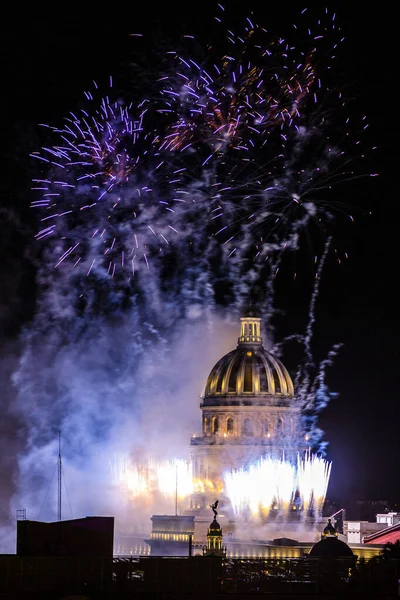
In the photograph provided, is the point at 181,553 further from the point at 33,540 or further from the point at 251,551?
the point at 33,540

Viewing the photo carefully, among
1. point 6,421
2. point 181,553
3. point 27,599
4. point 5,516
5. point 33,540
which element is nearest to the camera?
point 27,599

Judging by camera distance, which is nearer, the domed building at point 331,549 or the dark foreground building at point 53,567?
the dark foreground building at point 53,567

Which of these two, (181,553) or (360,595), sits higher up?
(181,553)

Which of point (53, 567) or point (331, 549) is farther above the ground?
point (331, 549)

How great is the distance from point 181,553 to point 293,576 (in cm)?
11628

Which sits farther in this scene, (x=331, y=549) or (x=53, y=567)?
(x=331, y=549)

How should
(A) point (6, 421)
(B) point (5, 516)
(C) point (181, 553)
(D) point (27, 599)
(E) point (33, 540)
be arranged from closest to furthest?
(D) point (27, 599) → (E) point (33, 540) → (A) point (6, 421) → (B) point (5, 516) → (C) point (181, 553)

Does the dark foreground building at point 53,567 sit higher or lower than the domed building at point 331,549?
lower

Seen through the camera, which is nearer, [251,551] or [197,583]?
[197,583]

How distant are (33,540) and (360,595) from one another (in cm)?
1520

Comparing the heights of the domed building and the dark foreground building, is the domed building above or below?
above

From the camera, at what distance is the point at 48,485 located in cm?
18425

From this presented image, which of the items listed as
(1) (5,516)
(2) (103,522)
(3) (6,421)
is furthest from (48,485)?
(2) (103,522)

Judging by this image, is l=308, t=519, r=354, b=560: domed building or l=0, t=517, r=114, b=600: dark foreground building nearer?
l=0, t=517, r=114, b=600: dark foreground building
